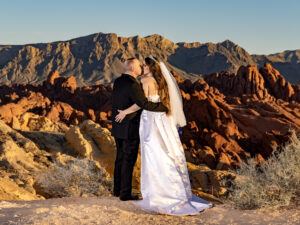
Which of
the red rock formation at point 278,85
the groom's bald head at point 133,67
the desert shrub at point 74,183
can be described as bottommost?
the desert shrub at point 74,183

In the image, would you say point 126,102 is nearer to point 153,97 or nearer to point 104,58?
point 153,97

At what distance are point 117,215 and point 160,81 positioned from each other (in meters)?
1.64

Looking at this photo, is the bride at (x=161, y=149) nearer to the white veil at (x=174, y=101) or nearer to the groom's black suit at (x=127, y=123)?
the white veil at (x=174, y=101)

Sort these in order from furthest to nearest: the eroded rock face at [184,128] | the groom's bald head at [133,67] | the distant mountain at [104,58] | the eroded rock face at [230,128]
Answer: the distant mountain at [104,58]
the eroded rock face at [230,128]
the eroded rock face at [184,128]
the groom's bald head at [133,67]

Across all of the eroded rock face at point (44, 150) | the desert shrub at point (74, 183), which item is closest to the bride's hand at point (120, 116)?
the desert shrub at point (74, 183)

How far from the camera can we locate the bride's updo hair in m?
4.21

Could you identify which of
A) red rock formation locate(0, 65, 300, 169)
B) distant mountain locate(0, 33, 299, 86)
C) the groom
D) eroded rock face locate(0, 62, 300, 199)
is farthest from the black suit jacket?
distant mountain locate(0, 33, 299, 86)

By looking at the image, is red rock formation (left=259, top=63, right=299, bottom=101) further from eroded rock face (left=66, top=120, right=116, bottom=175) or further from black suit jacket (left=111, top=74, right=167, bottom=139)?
black suit jacket (left=111, top=74, right=167, bottom=139)

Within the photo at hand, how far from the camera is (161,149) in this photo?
4.21 m

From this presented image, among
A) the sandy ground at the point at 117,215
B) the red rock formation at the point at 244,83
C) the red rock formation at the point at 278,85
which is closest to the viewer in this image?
the sandy ground at the point at 117,215

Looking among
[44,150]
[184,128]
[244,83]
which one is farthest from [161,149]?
[244,83]

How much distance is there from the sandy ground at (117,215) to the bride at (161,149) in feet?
0.77

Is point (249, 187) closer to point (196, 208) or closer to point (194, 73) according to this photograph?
point (196, 208)

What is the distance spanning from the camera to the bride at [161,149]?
164 inches
